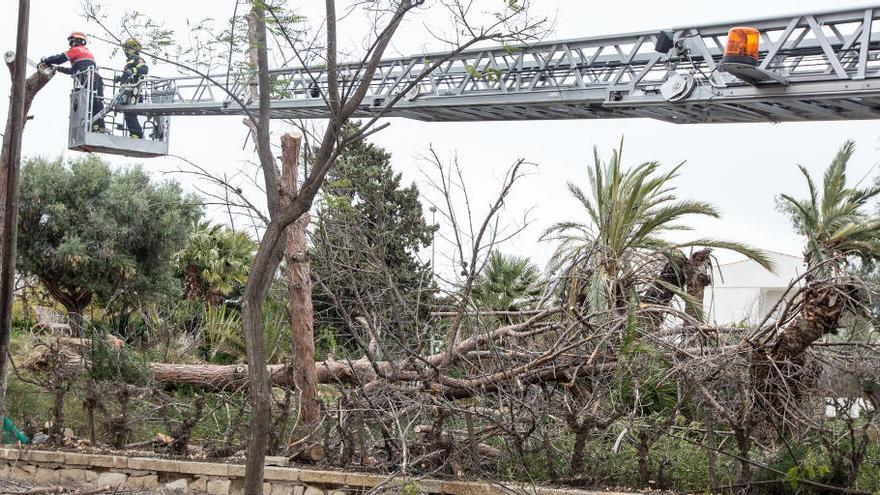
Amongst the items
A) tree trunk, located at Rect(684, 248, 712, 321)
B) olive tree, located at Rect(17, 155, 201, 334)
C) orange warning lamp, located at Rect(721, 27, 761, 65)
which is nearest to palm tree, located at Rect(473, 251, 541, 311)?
tree trunk, located at Rect(684, 248, 712, 321)

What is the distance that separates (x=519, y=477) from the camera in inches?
349

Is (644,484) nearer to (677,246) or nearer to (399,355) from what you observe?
(399,355)

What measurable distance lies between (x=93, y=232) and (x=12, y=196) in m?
12.3

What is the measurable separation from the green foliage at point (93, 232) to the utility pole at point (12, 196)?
1071cm

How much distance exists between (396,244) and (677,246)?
915 cm

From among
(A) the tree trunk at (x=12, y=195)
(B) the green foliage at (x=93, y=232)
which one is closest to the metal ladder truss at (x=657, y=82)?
(A) the tree trunk at (x=12, y=195)

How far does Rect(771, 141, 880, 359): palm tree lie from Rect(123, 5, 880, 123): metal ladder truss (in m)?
1.65

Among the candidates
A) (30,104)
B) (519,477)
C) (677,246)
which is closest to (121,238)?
(30,104)

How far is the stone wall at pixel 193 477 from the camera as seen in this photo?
336 inches

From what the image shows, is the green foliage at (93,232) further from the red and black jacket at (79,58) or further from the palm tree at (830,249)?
the palm tree at (830,249)

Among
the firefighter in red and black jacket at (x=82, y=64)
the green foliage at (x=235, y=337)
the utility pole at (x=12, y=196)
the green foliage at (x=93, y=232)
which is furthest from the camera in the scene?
the green foliage at (x=93, y=232)

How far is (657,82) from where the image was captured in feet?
37.0

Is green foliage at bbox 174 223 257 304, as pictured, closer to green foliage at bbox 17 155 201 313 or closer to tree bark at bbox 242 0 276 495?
green foliage at bbox 17 155 201 313

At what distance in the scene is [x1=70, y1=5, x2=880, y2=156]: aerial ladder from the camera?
32.4 feet
